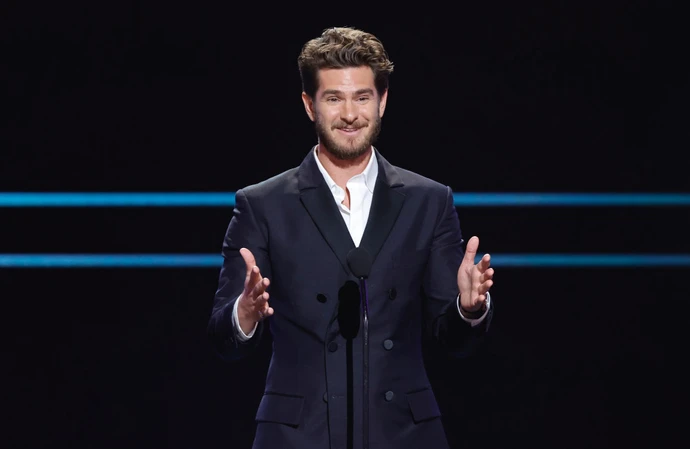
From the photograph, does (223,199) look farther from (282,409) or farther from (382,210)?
(282,409)

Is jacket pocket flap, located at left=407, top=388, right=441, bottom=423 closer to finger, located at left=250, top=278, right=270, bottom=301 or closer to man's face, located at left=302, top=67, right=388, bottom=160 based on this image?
finger, located at left=250, top=278, right=270, bottom=301

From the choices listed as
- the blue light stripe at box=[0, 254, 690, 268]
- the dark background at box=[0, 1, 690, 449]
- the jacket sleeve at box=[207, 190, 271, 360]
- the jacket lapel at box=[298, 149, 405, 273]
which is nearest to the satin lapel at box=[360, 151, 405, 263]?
the jacket lapel at box=[298, 149, 405, 273]

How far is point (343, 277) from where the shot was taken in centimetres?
213

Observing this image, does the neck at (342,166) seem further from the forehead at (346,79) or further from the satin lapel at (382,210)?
the forehead at (346,79)

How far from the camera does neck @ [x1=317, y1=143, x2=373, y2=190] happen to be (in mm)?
2287

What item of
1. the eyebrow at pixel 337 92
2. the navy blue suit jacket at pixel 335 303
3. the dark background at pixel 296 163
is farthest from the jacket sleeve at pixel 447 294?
the dark background at pixel 296 163

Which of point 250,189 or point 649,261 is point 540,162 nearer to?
point 649,261

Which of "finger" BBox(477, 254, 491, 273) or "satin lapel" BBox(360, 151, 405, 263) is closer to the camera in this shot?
"finger" BBox(477, 254, 491, 273)

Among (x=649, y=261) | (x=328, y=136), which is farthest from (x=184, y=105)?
(x=649, y=261)

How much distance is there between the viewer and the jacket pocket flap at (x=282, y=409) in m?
2.05

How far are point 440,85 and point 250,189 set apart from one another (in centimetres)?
165

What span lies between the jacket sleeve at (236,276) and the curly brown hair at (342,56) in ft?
1.12

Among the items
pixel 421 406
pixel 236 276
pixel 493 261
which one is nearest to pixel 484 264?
pixel 421 406

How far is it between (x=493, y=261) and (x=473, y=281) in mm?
1906
